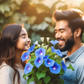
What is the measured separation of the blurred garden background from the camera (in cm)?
255

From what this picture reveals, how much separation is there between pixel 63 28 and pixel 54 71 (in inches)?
33.1

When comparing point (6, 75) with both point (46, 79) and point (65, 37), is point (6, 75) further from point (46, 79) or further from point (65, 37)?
point (65, 37)

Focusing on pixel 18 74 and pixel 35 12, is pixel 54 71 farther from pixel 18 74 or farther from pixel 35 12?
pixel 35 12

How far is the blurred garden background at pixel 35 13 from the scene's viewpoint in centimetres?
255

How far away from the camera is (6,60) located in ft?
6.05

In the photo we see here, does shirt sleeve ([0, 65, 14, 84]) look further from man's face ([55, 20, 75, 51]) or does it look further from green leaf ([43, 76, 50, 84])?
man's face ([55, 20, 75, 51])

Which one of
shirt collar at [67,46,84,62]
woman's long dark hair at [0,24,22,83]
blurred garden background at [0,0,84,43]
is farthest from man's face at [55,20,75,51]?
blurred garden background at [0,0,84,43]

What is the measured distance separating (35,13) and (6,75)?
4.49ft

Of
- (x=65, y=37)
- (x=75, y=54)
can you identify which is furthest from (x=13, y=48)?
(x=75, y=54)

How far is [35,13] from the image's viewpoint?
2.67 metres

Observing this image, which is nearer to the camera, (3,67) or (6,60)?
(3,67)

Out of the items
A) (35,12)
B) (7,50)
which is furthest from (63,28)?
(35,12)

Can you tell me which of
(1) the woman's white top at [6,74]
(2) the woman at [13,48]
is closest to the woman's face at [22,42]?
(2) the woman at [13,48]

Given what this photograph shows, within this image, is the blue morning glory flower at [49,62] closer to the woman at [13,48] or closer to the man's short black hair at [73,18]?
the woman at [13,48]
